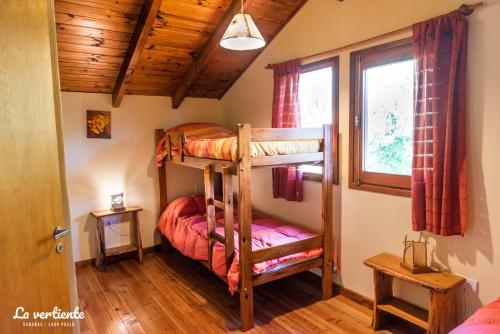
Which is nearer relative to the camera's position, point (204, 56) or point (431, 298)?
point (431, 298)

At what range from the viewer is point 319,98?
3117 mm

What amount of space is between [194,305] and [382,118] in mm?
2184

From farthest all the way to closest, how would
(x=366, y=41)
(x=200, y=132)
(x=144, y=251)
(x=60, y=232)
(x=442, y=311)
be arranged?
(x=144, y=251)
(x=200, y=132)
(x=366, y=41)
(x=442, y=311)
(x=60, y=232)

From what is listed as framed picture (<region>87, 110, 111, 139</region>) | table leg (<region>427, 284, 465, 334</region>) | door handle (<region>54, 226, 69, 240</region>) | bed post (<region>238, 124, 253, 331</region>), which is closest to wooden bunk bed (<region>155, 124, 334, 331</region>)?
bed post (<region>238, 124, 253, 331</region>)

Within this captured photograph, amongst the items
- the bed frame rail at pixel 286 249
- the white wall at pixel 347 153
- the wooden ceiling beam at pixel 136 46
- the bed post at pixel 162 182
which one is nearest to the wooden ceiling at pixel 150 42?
the wooden ceiling beam at pixel 136 46

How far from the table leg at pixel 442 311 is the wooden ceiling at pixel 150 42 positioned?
2.59 metres

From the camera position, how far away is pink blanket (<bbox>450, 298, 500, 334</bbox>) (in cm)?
139

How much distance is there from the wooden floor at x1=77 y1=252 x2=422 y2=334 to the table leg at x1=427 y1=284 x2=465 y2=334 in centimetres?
41

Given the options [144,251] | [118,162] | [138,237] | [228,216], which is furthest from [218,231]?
[118,162]

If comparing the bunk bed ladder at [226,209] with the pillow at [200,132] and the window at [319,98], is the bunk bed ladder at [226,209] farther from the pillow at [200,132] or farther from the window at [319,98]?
the window at [319,98]

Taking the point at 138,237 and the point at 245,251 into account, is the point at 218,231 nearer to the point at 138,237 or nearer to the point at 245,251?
the point at 245,251

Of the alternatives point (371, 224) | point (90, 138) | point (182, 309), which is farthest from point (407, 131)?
point (90, 138)

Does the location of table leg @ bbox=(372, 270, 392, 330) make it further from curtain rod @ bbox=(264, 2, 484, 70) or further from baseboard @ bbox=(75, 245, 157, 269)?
baseboard @ bbox=(75, 245, 157, 269)

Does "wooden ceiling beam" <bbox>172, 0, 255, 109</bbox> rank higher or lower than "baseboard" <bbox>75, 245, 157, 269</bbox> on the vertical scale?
higher
